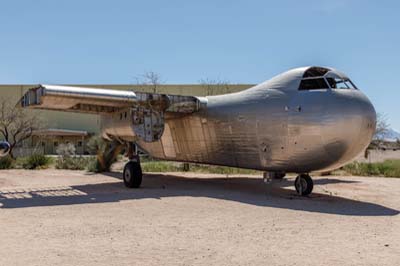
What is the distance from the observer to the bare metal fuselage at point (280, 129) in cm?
1315

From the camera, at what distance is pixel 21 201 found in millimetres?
13492

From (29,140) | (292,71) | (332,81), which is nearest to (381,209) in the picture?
(332,81)

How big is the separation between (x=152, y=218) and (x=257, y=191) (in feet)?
23.5

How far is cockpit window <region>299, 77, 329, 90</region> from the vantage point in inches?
544

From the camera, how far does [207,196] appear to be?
14.8m

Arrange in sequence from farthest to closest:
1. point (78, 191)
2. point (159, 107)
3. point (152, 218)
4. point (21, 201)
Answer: point (159, 107) < point (78, 191) < point (21, 201) < point (152, 218)

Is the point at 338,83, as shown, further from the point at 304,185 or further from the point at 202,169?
the point at 202,169

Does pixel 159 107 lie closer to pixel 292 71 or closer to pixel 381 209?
pixel 292 71

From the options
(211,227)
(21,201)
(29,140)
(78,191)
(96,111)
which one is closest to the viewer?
(211,227)

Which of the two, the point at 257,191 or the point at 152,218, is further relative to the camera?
the point at 257,191

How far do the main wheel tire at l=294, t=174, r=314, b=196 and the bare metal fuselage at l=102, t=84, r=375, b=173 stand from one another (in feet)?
3.00

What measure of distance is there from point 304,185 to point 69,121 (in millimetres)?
49852

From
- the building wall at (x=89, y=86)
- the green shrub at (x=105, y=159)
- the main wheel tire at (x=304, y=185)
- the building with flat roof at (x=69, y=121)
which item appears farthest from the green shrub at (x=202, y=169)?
the building with flat roof at (x=69, y=121)

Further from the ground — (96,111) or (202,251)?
(96,111)
